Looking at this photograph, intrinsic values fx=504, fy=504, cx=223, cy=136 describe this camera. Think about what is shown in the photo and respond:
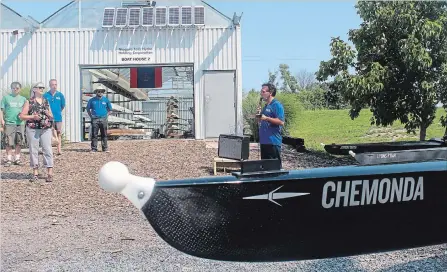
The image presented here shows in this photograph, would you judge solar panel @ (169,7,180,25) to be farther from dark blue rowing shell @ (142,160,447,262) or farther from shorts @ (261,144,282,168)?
dark blue rowing shell @ (142,160,447,262)

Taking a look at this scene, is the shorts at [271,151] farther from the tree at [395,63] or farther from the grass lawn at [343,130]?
the grass lawn at [343,130]

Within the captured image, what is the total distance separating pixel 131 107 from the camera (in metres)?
25.5

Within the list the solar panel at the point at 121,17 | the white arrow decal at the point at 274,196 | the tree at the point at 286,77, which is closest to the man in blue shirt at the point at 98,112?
the solar panel at the point at 121,17

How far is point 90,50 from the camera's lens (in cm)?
1714

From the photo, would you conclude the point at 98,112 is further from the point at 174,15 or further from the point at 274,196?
the point at 274,196

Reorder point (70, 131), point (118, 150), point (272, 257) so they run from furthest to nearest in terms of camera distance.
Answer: point (70, 131), point (118, 150), point (272, 257)

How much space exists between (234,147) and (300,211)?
225 inches

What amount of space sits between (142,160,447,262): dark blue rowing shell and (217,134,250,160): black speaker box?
517 cm

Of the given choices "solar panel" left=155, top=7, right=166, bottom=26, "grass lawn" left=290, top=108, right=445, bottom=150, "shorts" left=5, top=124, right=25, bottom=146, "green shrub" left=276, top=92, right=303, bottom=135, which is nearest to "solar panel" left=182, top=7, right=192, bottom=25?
"solar panel" left=155, top=7, right=166, bottom=26

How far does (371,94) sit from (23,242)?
905 centimetres

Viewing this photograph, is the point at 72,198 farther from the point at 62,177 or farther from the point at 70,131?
the point at 70,131

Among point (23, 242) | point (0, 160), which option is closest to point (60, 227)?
point (23, 242)

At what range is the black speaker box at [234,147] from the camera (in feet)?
29.1

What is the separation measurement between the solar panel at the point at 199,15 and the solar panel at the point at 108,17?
2.81 m
